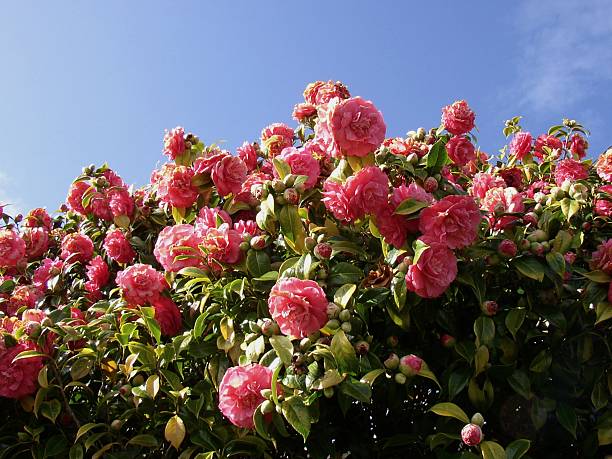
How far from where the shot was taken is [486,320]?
6.18 ft

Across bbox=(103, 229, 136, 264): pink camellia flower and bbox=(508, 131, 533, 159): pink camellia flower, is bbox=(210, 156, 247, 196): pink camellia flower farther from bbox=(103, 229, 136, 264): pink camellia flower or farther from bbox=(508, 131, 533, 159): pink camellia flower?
bbox=(508, 131, 533, 159): pink camellia flower

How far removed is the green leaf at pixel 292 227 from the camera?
193cm

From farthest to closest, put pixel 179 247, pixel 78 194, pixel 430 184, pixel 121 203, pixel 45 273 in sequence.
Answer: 1. pixel 78 194
2. pixel 45 273
3. pixel 121 203
4. pixel 179 247
5. pixel 430 184

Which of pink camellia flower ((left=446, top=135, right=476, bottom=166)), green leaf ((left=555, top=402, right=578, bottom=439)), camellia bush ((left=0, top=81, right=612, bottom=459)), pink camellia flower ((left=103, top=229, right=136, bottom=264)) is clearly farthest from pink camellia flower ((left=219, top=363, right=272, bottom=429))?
pink camellia flower ((left=446, top=135, right=476, bottom=166))

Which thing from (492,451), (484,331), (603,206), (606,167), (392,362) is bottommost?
(492,451)

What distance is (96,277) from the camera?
268 centimetres

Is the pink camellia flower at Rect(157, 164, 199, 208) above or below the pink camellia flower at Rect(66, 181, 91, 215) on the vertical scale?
below

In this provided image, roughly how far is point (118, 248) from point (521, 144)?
1.81 m

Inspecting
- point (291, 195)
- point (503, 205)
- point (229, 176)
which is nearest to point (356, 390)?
point (291, 195)

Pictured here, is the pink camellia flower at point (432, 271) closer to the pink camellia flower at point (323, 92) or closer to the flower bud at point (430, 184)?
the flower bud at point (430, 184)

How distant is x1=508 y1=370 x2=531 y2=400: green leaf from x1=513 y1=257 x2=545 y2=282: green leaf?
10.3 inches

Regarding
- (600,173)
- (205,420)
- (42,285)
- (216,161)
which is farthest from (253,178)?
(600,173)

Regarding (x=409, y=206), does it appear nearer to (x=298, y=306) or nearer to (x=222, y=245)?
(x=298, y=306)

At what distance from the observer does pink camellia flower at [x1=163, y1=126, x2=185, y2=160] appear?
2684 millimetres
